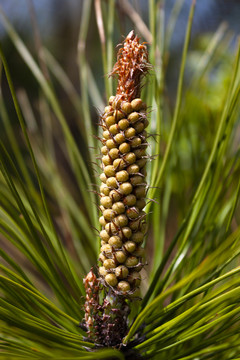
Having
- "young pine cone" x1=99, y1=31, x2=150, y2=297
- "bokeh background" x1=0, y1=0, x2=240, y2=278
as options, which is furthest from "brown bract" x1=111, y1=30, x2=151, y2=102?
"bokeh background" x1=0, y1=0, x2=240, y2=278

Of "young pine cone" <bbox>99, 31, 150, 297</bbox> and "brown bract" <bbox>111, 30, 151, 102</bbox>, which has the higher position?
"brown bract" <bbox>111, 30, 151, 102</bbox>

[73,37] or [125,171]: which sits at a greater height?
[73,37]

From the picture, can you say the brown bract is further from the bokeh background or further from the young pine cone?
the bokeh background

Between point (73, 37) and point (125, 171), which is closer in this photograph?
point (125, 171)

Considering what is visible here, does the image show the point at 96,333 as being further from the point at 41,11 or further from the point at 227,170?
the point at 41,11

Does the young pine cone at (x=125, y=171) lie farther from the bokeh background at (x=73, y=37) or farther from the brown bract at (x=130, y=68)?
the bokeh background at (x=73, y=37)

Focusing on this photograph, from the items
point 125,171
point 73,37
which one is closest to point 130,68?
point 125,171

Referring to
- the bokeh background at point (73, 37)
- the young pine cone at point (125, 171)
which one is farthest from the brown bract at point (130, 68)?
the bokeh background at point (73, 37)

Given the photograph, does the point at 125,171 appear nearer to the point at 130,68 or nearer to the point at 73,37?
the point at 130,68
